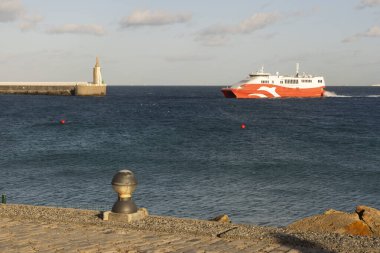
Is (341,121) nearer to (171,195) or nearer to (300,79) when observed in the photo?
(300,79)

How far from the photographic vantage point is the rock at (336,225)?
37.0 ft

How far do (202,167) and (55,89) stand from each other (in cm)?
11483

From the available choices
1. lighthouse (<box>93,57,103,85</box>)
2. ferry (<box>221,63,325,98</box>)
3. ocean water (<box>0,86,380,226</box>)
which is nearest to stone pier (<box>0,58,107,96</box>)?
lighthouse (<box>93,57,103,85</box>)

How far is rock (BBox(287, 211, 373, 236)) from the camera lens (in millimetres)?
11266

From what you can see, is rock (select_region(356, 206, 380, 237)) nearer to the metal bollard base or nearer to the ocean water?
the metal bollard base

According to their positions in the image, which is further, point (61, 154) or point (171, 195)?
point (61, 154)

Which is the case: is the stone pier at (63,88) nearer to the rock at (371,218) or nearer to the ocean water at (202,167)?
the ocean water at (202,167)

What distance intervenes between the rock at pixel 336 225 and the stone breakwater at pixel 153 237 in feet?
5.72

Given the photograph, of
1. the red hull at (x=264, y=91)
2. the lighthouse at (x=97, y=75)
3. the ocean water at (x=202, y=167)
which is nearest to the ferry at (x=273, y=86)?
the red hull at (x=264, y=91)

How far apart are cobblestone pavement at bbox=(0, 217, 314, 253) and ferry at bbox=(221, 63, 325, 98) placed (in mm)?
94088

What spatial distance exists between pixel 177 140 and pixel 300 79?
232 feet

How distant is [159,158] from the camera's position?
117 feet

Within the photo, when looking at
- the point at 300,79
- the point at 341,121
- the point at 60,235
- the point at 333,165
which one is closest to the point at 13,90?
the point at 300,79

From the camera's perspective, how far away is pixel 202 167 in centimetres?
3188
